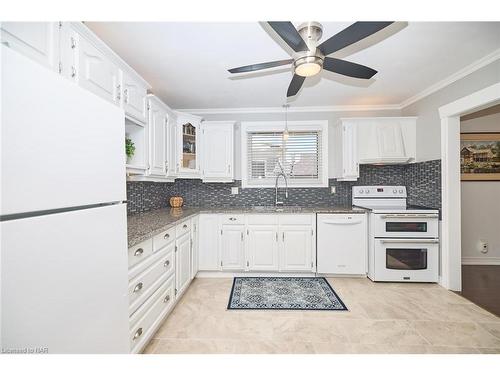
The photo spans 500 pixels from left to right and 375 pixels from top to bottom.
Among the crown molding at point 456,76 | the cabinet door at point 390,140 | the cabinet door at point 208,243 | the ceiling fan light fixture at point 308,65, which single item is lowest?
the cabinet door at point 208,243

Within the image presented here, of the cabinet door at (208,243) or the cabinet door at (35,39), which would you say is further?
the cabinet door at (208,243)

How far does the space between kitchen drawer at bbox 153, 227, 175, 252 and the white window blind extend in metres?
1.72

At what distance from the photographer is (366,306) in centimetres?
234

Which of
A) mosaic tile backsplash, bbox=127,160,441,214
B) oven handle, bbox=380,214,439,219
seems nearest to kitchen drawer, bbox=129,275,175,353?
mosaic tile backsplash, bbox=127,160,441,214

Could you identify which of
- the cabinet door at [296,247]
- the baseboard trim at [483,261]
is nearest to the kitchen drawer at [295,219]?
the cabinet door at [296,247]

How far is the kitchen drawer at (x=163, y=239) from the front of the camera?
183 cm

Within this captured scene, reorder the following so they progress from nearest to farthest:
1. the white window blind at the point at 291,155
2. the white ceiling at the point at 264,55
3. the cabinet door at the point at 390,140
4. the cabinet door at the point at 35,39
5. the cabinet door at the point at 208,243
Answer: the cabinet door at the point at 35,39 < the white ceiling at the point at 264,55 < the cabinet door at the point at 208,243 < the cabinet door at the point at 390,140 < the white window blind at the point at 291,155

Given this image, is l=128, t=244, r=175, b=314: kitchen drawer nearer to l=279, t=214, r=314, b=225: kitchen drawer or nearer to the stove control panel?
l=279, t=214, r=314, b=225: kitchen drawer

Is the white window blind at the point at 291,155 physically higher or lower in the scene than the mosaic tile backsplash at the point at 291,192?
higher

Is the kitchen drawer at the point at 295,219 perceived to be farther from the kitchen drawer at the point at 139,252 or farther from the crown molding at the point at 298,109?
the kitchen drawer at the point at 139,252

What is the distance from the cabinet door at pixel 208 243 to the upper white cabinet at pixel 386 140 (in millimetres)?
2273

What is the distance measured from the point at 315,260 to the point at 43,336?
2873 millimetres

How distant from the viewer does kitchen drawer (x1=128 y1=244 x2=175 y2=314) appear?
1.48 metres
